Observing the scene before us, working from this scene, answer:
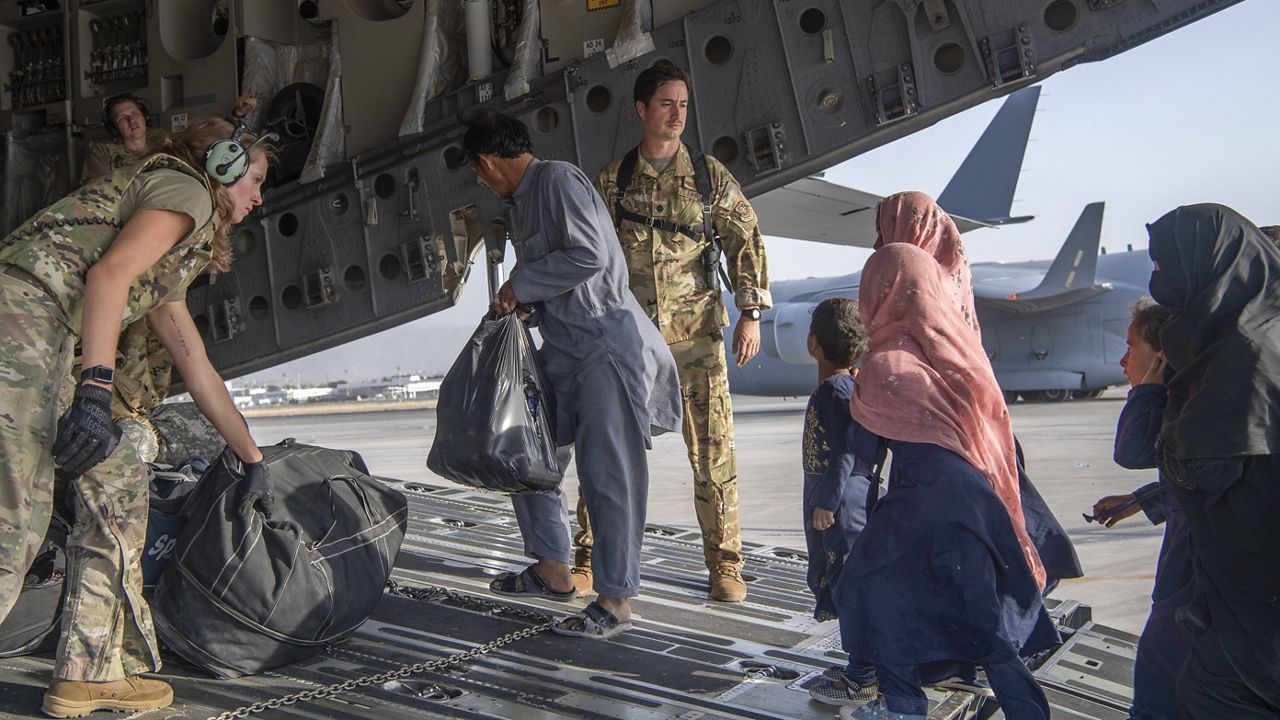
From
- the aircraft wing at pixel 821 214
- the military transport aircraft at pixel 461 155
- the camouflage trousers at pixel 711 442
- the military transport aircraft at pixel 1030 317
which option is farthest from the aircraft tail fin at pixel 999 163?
the camouflage trousers at pixel 711 442

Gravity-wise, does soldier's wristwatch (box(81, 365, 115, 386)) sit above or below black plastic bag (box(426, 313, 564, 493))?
above

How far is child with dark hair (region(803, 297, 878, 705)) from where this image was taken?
10.3 feet

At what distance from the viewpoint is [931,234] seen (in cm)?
287

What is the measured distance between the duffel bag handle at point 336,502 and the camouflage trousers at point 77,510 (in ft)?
1.76

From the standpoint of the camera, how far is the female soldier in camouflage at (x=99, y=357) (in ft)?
7.89

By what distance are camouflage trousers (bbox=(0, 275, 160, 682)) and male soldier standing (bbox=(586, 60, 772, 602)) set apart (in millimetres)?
1770

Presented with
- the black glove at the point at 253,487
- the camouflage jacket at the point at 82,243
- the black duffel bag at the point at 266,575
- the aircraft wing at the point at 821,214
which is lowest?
the black duffel bag at the point at 266,575

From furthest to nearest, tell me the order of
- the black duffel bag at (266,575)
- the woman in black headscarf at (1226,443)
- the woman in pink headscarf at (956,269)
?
1. the black duffel bag at (266,575)
2. the woman in pink headscarf at (956,269)
3. the woman in black headscarf at (1226,443)

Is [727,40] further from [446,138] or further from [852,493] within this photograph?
[852,493]

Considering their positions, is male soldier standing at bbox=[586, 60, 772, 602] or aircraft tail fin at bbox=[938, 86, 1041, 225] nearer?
male soldier standing at bbox=[586, 60, 772, 602]

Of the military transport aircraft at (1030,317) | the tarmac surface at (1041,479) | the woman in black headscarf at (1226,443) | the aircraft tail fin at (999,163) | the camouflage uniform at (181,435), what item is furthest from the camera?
the aircraft tail fin at (999,163)

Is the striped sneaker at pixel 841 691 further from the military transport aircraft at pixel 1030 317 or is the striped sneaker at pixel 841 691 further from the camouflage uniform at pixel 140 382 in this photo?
the military transport aircraft at pixel 1030 317

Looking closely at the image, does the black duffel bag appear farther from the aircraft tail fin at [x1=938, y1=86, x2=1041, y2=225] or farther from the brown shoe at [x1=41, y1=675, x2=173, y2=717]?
the aircraft tail fin at [x1=938, y1=86, x2=1041, y2=225]

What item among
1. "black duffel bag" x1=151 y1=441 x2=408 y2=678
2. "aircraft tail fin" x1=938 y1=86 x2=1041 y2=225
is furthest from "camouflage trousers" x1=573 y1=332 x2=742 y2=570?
"aircraft tail fin" x1=938 y1=86 x2=1041 y2=225
